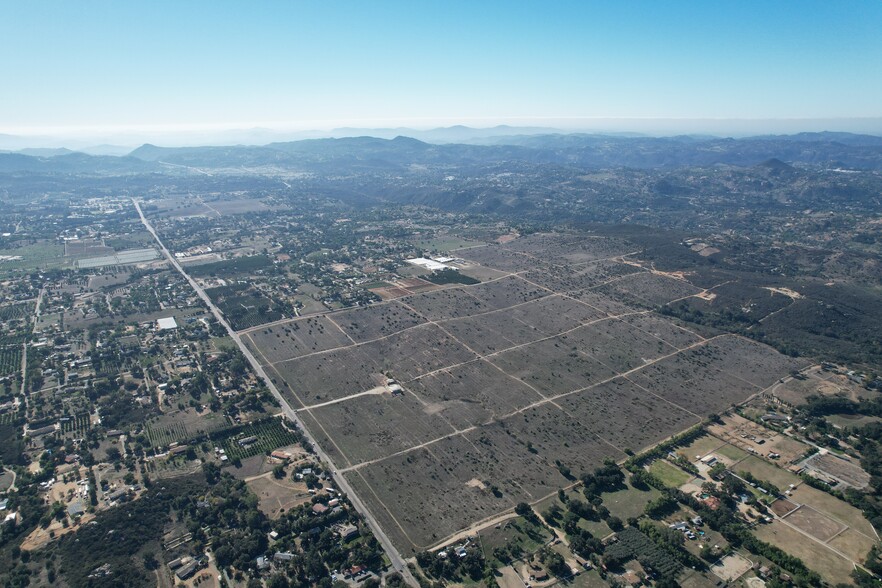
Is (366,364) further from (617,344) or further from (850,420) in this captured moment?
(850,420)

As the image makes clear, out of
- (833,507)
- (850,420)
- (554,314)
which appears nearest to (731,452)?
(833,507)

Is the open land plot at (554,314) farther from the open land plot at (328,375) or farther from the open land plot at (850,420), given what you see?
the open land plot at (850,420)

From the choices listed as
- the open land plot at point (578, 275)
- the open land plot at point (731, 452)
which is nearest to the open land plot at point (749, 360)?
the open land plot at point (731, 452)

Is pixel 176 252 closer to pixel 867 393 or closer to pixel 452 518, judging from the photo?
pixel 452 518

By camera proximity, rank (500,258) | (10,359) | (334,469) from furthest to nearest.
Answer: (500,258)
(10,359)
(334,469)

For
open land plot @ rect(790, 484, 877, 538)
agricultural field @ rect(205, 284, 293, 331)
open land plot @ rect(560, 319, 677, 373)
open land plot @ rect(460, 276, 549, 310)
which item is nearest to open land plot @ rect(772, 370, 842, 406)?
open land plot @ rect(560, 319, 677, 373)

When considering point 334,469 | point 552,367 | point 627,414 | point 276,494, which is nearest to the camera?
point 276,494

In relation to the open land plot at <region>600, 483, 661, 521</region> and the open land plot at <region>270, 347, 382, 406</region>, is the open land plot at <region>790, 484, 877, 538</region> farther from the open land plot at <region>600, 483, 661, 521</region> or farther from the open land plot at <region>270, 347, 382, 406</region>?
the open land plot at <region>270, 347, 382, 406</region>
